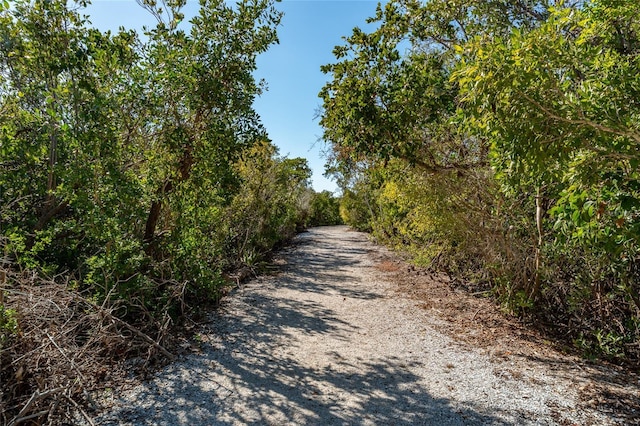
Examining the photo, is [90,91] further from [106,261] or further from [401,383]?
[401,383]

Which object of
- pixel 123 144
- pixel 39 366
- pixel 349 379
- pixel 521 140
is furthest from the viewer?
pixel 123 144

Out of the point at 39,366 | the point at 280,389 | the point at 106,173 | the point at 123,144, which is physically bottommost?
the point at 280,389

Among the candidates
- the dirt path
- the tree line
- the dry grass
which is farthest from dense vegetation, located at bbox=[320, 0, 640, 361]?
the dry grass

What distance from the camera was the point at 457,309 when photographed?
6535 mm

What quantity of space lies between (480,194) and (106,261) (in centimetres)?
595

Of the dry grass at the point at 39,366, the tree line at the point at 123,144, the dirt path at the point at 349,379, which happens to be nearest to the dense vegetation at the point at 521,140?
the dirt path at the point at 349,379

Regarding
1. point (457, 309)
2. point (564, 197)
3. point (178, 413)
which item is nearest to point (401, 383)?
point (178, 413)

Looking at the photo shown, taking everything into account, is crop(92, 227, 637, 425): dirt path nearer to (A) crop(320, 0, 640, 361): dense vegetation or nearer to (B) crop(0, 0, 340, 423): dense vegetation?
(B) crop(0, 0, 340, 423): dense vegetation

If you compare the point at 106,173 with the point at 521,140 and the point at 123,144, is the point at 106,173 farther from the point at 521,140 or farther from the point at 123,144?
the point at 521,140

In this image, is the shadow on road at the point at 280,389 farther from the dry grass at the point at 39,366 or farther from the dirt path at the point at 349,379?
the dry grass at the point at 39,366

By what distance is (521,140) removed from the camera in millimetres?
2465

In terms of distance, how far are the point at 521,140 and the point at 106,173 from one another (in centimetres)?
457

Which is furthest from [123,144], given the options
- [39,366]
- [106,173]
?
[39,366]

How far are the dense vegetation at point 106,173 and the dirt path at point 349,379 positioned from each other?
0.75 meters
